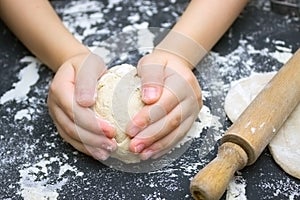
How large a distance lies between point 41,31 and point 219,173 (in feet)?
1.55

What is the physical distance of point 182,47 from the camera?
100cm

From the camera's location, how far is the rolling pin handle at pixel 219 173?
745mm

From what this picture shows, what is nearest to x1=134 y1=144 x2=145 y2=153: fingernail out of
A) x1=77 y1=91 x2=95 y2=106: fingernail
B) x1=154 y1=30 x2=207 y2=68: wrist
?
x1=77 y1=91 x2=95 y2=106: fingernail

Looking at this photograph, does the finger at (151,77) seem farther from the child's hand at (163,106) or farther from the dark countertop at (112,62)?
the dark countertop at (112,62)

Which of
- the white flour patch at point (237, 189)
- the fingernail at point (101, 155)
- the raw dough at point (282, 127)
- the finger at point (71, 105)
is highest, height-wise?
the finger at point (71, 105)

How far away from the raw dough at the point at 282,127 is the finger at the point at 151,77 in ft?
0.48

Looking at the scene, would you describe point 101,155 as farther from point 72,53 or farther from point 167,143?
point 72,53

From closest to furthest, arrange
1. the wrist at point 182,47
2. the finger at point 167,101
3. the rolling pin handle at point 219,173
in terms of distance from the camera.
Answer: the rolling pin handle at point 219,173, the finger at point 167,101, the wrist at point 182,47

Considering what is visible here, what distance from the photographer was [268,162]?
2.91 ft

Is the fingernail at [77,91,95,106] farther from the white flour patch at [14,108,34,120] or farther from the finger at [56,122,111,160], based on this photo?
the white flour patch at [14,108,34,120]

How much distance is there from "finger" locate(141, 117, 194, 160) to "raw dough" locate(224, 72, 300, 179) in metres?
0.09

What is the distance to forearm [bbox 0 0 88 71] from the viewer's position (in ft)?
3.37

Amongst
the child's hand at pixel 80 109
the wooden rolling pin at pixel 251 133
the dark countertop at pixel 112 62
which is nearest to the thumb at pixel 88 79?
the child's hand at pixel 80 109

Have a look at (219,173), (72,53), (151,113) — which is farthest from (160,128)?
(72,53)
